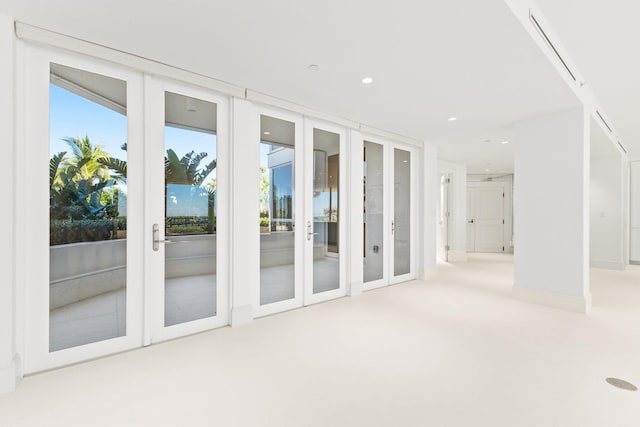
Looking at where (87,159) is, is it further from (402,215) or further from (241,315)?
(402,215)

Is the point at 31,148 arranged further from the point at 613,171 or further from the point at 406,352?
the point at 613,171

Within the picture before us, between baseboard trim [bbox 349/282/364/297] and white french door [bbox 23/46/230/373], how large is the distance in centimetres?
192

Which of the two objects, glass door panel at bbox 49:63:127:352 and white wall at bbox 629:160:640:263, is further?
white wall at bbox 629:160:640:263

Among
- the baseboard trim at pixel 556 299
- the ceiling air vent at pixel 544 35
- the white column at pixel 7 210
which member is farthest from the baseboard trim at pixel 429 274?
the white column at pixel 7 210

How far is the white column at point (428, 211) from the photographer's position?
5613 millimetres

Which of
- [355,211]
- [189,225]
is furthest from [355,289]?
[189,225]

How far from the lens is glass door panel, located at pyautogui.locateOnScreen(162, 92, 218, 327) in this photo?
3.00 m

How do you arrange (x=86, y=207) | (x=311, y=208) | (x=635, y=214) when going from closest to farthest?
(x=86, y=207), (x=311, y=208), (x=635, y=214)

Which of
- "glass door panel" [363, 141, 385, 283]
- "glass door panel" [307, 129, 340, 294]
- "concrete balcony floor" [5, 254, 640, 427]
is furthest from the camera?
"glass door panel" [363, 141, 385, 283]

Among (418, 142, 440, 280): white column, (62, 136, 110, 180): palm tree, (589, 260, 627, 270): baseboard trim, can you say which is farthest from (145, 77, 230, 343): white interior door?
(589, 260, 627, 270): baseboard trim

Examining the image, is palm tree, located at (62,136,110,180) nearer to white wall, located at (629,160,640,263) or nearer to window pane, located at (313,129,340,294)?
window pane, located at (313,129,340,294)

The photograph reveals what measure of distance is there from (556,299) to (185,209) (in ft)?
15.6

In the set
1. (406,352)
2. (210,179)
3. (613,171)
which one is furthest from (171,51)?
(613,171)

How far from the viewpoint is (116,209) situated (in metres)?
2.71
